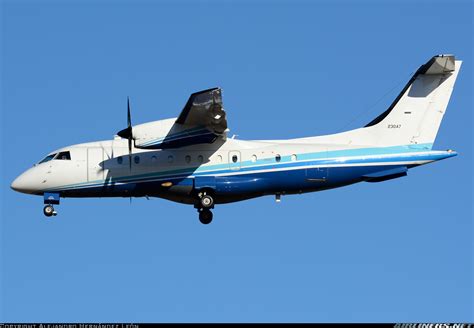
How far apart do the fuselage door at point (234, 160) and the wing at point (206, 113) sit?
2.15ft

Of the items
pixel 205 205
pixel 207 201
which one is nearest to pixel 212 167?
pixel 207 201

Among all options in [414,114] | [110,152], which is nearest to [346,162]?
[414,114]

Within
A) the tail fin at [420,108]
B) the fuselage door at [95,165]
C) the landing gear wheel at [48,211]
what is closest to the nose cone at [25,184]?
the landing gear wheel at [48,211]

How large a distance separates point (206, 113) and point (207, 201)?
9.21 ft

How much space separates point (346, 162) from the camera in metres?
25.0

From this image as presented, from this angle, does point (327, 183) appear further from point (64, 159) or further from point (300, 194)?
point (64, 159)

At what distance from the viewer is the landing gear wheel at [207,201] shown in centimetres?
2478

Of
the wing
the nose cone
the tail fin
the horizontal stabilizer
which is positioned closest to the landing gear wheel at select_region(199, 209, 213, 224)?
the wing

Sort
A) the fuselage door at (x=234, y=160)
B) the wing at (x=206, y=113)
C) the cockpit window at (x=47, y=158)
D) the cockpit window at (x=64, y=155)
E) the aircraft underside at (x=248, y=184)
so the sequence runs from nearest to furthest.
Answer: the wing at (x=206, y=113)
the aircraft underside at (x=248, y=184)
the fuselage door at (x=234, y=160)
the cockpit window at (x=64, y=155)
the cockpit window at (x=47, y=158)

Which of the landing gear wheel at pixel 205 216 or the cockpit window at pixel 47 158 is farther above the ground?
the cockpit window at pixel 47 158

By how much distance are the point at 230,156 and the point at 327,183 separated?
2981mm

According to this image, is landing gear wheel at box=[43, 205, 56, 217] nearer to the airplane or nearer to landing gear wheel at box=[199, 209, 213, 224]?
the airplane

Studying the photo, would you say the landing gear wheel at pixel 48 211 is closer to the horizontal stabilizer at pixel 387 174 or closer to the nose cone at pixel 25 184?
the nose cone at pixel 25 184

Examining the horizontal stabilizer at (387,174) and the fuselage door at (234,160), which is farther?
the horizontal stabilizer at (387,174)
